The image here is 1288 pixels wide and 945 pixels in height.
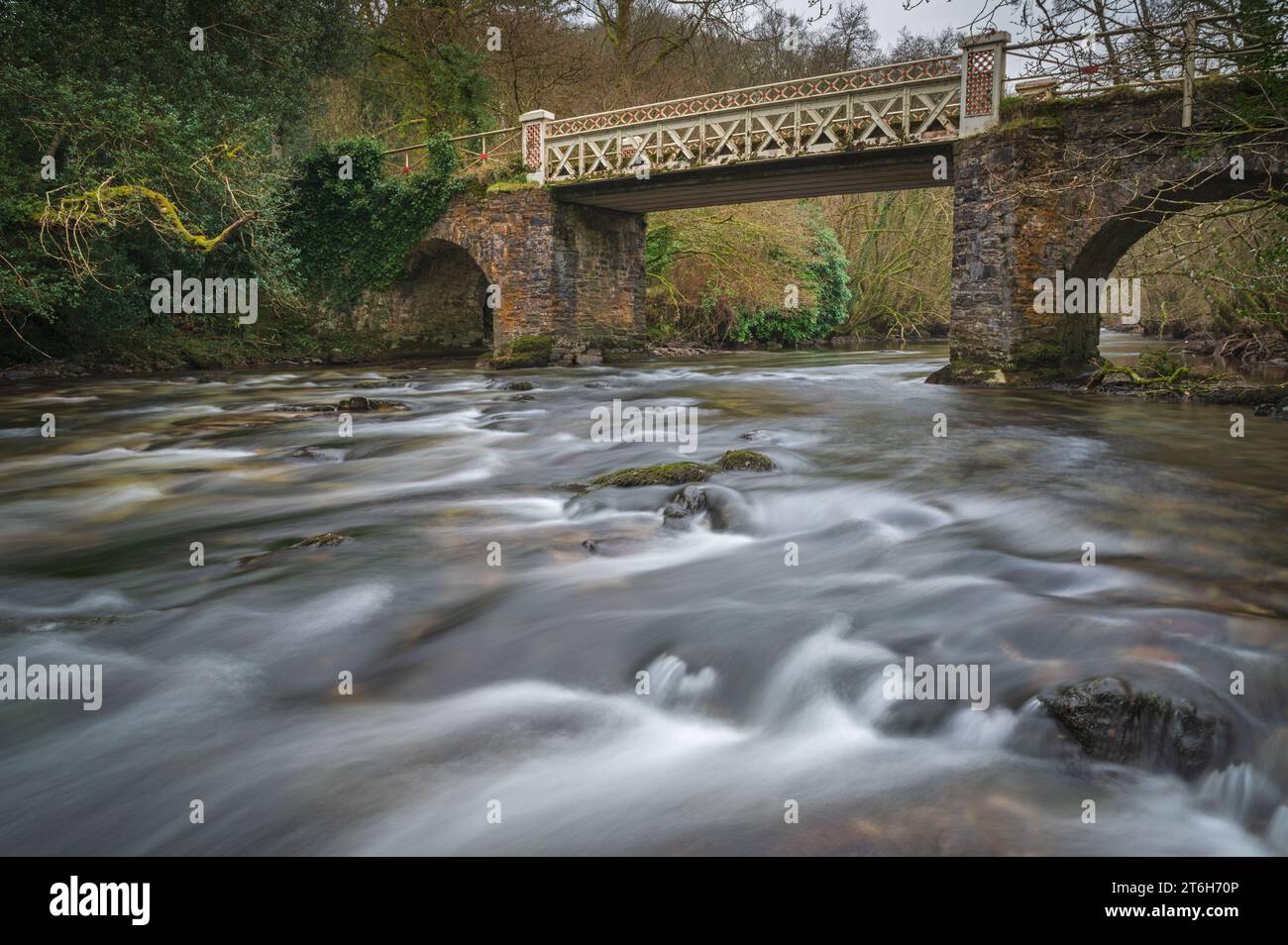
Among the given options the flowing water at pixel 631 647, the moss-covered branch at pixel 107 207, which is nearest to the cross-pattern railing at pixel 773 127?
the moss-covered branch at pixel 107 207

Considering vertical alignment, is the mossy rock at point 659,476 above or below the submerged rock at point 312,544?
above

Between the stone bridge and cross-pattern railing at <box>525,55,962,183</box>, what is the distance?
0.04 meters

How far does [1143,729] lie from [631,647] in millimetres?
2319

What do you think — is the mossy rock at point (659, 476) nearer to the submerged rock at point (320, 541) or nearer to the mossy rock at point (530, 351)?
the submerged rock at point (320, 541)

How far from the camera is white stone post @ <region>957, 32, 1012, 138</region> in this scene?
15023 mm

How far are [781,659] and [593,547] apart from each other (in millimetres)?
2127

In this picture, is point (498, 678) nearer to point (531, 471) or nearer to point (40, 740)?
point (40, 740)

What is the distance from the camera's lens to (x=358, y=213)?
24594 millimetres

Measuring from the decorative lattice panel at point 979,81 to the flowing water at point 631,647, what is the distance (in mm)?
7541

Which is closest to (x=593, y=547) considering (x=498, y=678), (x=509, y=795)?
(x=498, y=678)

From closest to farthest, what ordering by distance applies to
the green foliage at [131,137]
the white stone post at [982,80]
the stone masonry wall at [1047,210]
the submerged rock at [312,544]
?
the submerged rock at [312,544] < the stone masonry wall at [1047,210] < the green foliage at [131,137] < the white stone post at [982,80]

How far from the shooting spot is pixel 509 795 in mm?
3604

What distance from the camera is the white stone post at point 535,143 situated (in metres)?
21.4

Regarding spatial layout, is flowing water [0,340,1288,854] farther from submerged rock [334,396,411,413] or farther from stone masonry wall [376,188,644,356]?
stone masonry wall [376,188,644,356]
